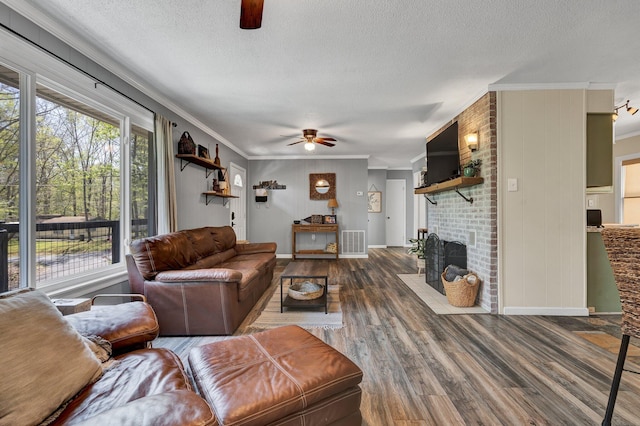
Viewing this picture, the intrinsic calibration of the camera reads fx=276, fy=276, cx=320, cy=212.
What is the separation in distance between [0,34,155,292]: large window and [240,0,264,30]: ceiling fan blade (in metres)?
1.57

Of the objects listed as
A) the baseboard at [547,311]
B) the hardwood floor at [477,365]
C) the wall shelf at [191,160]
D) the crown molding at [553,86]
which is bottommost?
the hardwood floor at [477,365]

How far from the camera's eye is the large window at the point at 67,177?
1.80m

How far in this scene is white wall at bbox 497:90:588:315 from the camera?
3004 millimetres

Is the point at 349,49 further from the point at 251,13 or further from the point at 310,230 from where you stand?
the point at 310,230

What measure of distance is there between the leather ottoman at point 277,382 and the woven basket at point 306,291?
5.42 feet

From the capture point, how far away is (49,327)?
1.09 meters

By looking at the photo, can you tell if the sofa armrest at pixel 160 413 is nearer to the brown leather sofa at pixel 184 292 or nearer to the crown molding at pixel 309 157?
the brown leather sofa at pixel 184 292

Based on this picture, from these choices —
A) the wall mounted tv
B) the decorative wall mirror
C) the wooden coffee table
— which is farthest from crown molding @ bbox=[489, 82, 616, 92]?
the decorative wall mirror

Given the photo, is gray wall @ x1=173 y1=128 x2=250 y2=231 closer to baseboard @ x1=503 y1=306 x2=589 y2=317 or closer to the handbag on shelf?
the handbag on shelf

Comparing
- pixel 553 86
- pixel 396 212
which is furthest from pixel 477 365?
pixel 396 212

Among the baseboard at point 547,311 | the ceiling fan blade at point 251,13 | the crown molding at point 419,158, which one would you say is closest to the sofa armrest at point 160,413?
the ceiling fan blade at point 251,13

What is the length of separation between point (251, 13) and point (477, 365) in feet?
9.07

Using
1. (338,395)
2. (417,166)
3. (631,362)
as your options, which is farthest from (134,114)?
(417,166)

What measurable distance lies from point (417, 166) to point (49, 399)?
740 cm
